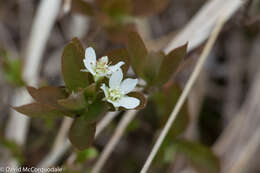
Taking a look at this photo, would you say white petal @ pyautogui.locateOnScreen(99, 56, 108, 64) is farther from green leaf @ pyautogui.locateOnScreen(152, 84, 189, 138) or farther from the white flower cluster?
green leaf @ pyautogui.locateOnScreen(152, 84, 189, 138)

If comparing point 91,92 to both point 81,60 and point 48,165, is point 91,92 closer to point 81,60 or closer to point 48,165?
point 81,60

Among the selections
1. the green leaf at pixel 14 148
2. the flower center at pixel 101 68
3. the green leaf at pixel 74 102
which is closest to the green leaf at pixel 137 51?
the flower center at pixel 101 68

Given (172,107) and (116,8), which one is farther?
(116,8)

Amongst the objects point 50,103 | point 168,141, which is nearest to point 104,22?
point 168,141

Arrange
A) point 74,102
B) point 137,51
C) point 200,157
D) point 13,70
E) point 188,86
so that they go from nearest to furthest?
point 74,102 → point 137,51 → point 188,86 → point 200,157 → point 13,70

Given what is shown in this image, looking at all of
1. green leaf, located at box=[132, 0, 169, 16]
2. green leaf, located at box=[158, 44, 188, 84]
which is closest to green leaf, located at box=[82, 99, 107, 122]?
green leaf, located at box=[158, 44, 188, 84]

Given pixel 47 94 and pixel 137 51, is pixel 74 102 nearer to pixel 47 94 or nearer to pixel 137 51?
pixel 47 94

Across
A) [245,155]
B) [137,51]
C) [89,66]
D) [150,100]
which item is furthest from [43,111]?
[245,155]
